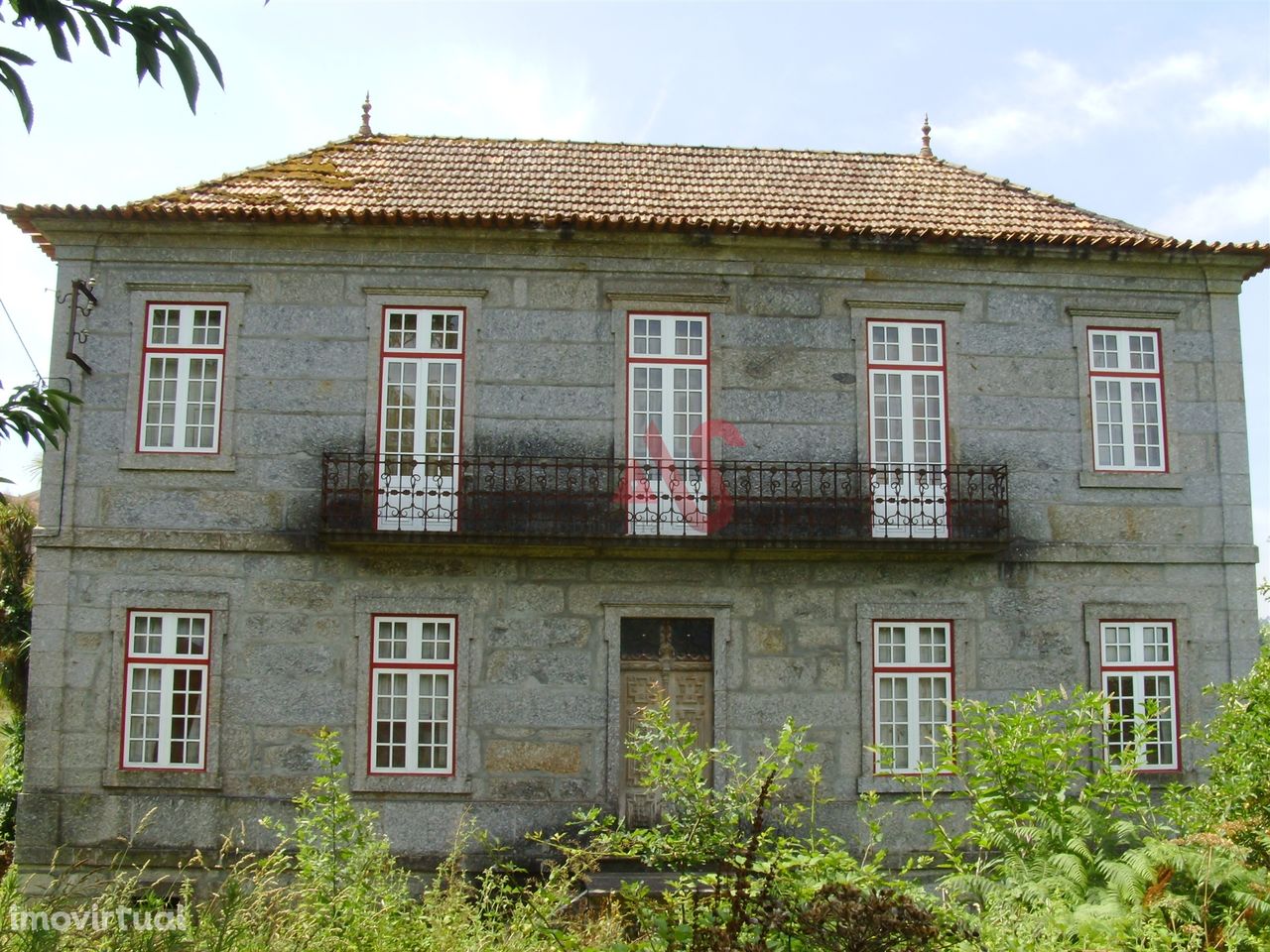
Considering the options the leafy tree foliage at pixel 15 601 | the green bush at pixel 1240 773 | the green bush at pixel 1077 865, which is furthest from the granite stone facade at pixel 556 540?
the green bush at pixel 1077 865

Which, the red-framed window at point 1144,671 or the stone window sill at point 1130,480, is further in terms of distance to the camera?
the stone window sill at point 1130,480

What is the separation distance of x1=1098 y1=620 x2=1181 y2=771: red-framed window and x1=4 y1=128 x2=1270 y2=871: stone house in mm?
35

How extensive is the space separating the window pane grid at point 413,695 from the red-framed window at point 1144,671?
6.62 metres

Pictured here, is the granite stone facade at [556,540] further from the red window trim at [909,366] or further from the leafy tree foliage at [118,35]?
the leafy tree foliage at [118,35]

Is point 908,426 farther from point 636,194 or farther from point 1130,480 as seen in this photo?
point 636,194

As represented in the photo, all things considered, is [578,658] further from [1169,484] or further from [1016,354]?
[1169,484]

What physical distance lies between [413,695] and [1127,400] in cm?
805

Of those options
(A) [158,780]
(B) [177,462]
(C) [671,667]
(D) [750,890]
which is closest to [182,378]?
(B) [177,462]

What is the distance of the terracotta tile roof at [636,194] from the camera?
12.4m

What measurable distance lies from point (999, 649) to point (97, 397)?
945cm

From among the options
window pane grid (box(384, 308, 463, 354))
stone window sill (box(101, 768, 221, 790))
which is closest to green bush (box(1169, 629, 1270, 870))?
window pane grid (box(384, 308, 463, 354))

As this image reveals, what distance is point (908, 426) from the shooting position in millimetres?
12773

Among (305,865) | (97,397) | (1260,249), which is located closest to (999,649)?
(1260,249)

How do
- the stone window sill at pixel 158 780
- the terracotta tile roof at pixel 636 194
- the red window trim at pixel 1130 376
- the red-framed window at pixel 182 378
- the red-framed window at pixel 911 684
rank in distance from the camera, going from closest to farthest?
the stone window sill at pixel 158 780 → the red-framed window at pixel 911 684 → the red-framed window at pixel 182 378 → the terracotta tile roof at pixel 636 194 → the red window trim at pixel 1130 376
